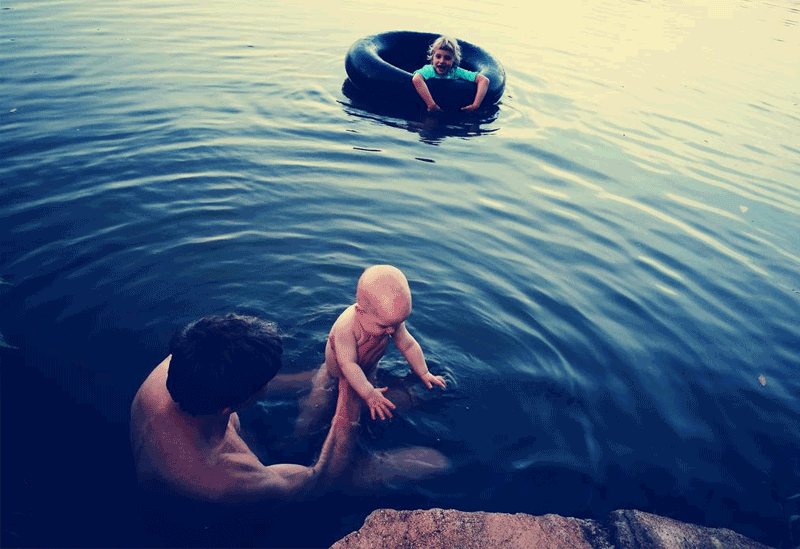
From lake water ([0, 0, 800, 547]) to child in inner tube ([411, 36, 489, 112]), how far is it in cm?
52

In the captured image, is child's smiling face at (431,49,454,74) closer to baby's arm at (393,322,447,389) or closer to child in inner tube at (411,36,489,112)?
child in inner tube at (411,36,489,112)

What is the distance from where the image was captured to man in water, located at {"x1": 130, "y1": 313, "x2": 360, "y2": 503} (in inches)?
114

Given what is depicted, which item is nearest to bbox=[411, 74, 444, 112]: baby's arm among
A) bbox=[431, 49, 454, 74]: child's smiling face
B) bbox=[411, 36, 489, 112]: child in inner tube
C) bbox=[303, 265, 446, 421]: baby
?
bbox=[411, 36, 489, 112]: child in inner tube

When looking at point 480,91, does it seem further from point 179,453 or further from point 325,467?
point 179,453

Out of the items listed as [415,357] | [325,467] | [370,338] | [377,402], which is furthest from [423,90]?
[325,467]

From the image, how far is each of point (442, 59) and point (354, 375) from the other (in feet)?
26.8

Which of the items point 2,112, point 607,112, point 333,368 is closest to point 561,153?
point 607,112

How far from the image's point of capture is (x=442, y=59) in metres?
10.7

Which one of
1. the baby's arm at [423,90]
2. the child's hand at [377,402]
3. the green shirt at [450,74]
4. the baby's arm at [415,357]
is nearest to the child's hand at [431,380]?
the baby's arm at [415,357]

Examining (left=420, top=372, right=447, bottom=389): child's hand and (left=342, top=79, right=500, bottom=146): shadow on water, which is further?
(left=342, top=79, right=500, bottom=146): shadow on water

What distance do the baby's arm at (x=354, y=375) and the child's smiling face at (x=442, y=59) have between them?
794 centimetres

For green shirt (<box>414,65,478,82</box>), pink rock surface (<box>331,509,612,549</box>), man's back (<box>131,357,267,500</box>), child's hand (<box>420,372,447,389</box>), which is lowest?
pink rock surface (<box>331,509,612,549</box>)

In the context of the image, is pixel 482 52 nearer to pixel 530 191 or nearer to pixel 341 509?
pixel 530 191

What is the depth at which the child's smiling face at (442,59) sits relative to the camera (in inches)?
421
